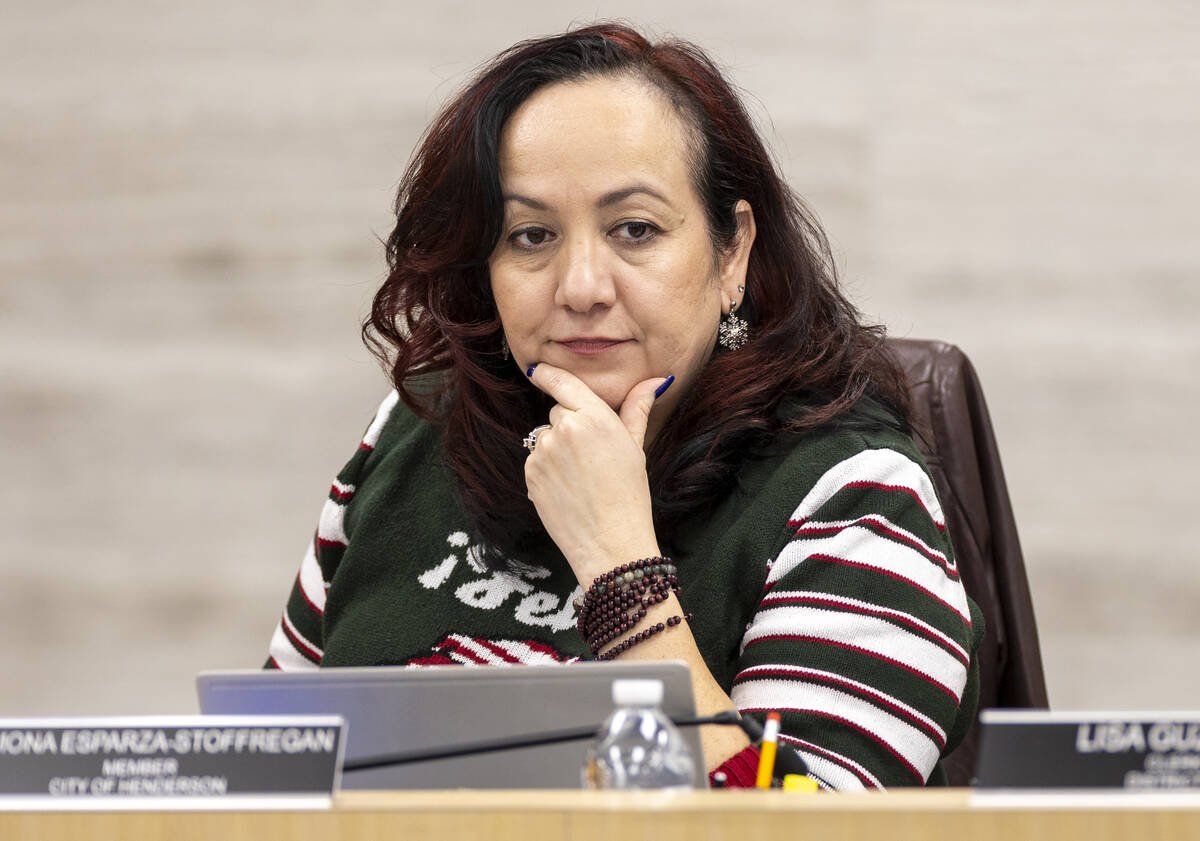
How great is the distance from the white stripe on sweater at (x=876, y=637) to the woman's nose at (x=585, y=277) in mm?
373

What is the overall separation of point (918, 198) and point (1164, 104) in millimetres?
419

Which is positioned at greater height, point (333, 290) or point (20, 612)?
point (333, 290)

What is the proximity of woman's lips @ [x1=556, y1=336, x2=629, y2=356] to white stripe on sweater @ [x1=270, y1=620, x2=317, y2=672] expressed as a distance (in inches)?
20.8

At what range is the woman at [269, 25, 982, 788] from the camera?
1.15 m

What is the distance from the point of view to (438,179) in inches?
55.7

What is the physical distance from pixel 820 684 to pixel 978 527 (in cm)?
52

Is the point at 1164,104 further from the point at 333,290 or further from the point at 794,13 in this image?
the point at 333,290

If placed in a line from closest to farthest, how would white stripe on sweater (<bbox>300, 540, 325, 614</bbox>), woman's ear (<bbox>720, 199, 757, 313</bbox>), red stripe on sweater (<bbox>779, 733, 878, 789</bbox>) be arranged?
red stripe on sweater (<bbox>779, 733, 878, 789</bbox>)
woman's ear (<bbox>720, 199, 757, 313</bbox>)
white stripe on sweater (<bbox>300, 540, 325, 614</bbox>)

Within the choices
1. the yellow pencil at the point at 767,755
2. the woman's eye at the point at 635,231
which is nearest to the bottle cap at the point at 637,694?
the yellow pencil at the point at 767,755

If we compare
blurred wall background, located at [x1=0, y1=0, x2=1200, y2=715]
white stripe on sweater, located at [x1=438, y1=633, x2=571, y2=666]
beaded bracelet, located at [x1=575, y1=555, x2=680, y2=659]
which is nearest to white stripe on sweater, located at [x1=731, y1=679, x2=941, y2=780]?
beaded bracelet, located at [x1=575, y1=555, x2=680, y2=659]

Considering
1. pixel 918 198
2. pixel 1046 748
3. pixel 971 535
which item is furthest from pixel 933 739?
pixel 918 198

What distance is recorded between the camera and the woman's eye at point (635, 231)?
4.32 ft

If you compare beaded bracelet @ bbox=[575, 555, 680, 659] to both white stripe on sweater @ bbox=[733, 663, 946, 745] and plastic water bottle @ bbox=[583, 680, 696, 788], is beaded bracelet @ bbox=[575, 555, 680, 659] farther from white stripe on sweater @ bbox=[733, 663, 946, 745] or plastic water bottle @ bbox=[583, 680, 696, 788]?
plastic water bottle @ bbox=[583, 680, 696, 788]

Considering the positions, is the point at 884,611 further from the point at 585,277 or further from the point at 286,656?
the point at 286,656
